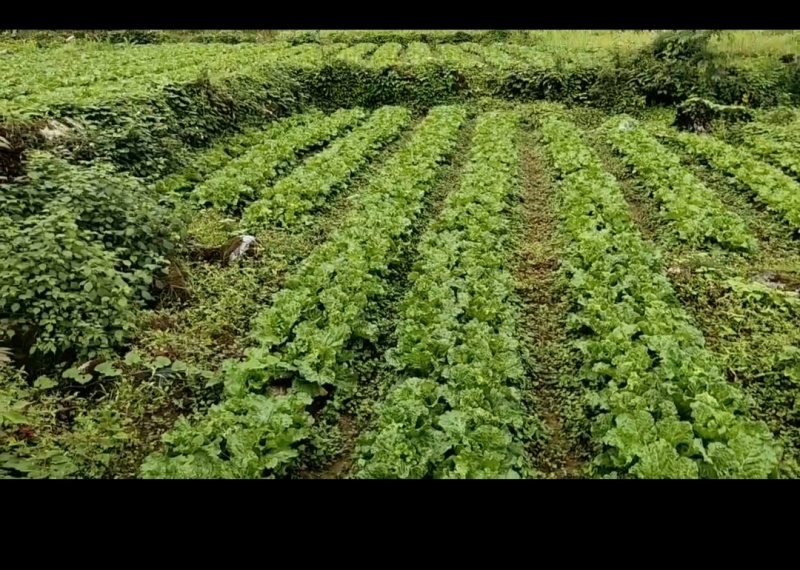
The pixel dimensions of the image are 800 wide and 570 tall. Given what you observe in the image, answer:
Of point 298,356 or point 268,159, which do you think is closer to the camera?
point 298,356

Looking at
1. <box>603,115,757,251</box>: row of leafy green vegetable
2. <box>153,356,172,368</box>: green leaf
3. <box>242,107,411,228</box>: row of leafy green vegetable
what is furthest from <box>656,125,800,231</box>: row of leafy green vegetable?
<box>153,356,172,368</box>: green leaf

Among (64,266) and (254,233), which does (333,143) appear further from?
(64,266)

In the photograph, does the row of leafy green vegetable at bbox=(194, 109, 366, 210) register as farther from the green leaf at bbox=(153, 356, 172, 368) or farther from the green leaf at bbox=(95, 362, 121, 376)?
the green leaf at bbox=(95, 362, 121, 376)

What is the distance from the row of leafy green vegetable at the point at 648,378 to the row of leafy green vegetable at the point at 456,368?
32.4 inches

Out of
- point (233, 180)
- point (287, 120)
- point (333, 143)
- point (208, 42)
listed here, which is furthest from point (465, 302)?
point (208, 42)

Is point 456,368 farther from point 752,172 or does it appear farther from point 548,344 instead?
point 752,172

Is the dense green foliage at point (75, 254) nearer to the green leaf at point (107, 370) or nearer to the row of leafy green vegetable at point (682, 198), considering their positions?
the green leaf at point (107, 370)

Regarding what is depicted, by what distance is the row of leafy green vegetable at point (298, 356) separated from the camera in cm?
492

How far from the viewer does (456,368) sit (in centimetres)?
579

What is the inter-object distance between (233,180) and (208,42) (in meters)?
20.6

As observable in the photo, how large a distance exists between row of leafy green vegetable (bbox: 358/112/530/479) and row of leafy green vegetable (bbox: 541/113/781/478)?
A: 32.4 inches

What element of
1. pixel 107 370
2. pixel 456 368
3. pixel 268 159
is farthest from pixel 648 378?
pixel 268 159

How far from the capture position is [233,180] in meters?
11.1

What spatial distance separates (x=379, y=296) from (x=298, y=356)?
1.75 m
